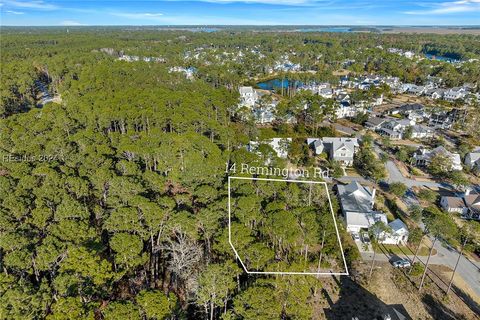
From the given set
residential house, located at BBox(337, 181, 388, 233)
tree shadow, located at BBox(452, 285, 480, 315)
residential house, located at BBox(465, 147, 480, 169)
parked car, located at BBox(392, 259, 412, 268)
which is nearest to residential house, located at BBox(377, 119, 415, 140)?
residential house, located at BBox(465, 147, 480, 169)

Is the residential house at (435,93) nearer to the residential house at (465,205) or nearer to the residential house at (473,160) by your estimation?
the residential house at (473,160)

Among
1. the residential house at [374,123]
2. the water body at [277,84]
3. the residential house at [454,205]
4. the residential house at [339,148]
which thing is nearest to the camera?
the residential house at [454,205]

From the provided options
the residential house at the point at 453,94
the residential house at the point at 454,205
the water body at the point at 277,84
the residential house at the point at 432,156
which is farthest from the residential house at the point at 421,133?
the water body at the point at 277,84

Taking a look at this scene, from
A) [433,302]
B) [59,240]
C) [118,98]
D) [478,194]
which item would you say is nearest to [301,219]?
[433,302]

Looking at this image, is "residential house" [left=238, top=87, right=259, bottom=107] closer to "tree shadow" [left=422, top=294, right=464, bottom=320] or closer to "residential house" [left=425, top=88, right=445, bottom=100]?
"residential house" [left=425, top=88, right=445, bottom=100]

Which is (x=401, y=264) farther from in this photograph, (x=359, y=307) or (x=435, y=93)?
(x=435, y=93)
